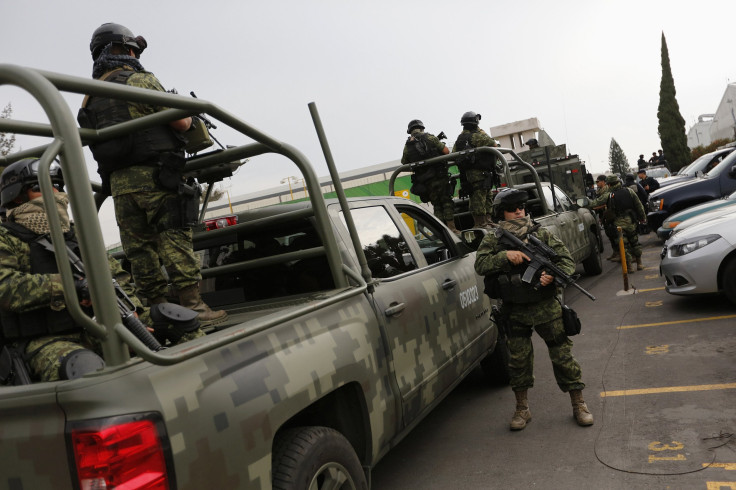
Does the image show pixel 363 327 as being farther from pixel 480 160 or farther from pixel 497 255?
pixel 480 160

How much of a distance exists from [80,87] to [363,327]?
5.27 ft

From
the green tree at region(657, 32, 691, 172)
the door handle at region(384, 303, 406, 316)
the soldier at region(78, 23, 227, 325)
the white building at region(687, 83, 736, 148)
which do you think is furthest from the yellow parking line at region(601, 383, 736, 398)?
the white building at region(687, 83, 736, 148)

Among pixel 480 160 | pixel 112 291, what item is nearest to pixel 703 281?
pixel 480 160

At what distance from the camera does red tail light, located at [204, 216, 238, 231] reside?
341cm

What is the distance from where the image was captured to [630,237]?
9.72m

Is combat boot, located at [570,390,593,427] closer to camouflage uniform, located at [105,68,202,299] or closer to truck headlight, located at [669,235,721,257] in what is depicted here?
camouflage uniform, located at [105,68,202,299]

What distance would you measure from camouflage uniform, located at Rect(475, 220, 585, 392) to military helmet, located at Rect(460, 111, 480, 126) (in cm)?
362

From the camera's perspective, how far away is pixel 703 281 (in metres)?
6.02

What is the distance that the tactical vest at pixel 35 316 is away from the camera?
259 centimetres

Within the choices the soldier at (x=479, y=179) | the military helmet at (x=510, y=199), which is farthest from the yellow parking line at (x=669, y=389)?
the soldier at (x=479, y=179)

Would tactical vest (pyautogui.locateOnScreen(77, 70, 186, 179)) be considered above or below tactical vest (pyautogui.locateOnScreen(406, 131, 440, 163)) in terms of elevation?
below

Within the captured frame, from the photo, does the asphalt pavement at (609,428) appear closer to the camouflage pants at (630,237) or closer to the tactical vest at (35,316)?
the tactical vest at (35,316)

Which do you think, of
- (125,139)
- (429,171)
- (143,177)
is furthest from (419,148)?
(125,139)

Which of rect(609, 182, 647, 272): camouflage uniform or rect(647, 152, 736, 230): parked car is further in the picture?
rect(647, 152, 736, 230): parked car
